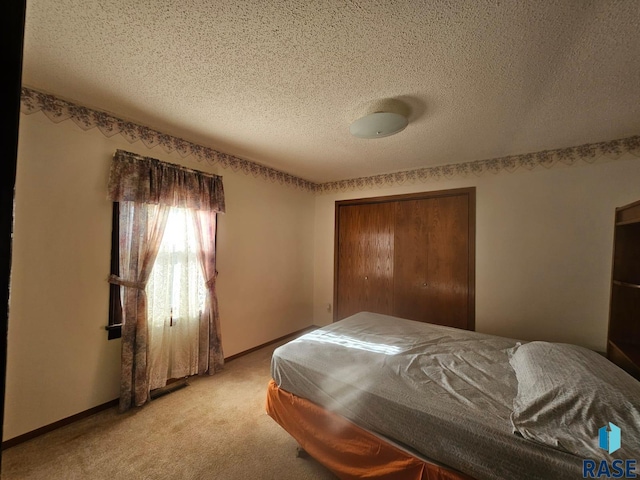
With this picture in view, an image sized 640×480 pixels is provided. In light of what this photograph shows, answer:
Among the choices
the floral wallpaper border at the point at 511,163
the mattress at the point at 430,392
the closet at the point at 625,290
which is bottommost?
the mattress at the point at 430,392

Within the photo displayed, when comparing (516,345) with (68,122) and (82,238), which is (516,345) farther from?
(68,122)

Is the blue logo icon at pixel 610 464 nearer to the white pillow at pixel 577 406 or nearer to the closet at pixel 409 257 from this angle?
the white pillow at pixel 577 406

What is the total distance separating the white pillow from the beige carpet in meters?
1.20

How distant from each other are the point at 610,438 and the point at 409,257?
2.41 metres

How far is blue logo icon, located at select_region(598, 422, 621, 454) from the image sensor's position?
1.00 m

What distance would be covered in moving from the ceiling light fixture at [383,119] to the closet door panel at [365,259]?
5.45 feet

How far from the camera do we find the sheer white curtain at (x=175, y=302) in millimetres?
2363

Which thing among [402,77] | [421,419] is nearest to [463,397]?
[421,419]

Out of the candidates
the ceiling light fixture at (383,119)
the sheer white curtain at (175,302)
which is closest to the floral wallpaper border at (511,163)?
the ceiling light fixture at (383,119)

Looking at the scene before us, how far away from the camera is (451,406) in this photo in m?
1.30

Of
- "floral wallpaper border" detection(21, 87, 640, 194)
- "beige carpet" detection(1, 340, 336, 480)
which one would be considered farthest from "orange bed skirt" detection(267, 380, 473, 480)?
"floral wallpaper border" detection(21, 87, 640, 194)

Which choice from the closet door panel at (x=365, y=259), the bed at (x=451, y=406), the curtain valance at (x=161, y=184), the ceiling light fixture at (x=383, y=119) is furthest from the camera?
the closet door panel at (x=365, y=259)

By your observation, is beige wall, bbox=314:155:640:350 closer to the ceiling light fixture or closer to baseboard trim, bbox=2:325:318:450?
the ceiling light fixture

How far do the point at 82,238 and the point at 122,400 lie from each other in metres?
1.30
